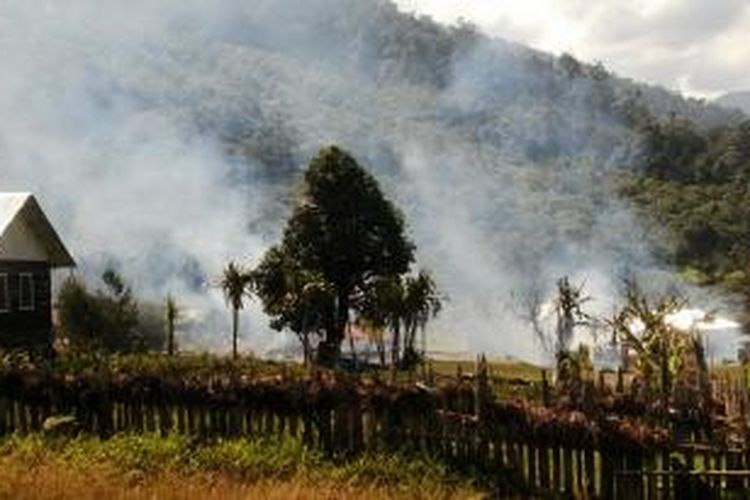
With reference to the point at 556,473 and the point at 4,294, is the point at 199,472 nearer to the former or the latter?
the point at 556,473

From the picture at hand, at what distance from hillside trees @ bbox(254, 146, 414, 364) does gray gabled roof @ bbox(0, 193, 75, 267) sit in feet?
47.5

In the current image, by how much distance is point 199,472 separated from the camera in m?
18.1

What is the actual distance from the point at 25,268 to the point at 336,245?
59.2 ft

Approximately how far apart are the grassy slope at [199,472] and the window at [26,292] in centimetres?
2261

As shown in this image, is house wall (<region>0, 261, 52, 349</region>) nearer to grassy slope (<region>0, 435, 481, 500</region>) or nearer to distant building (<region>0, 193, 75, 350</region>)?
distant building (<region>0, 193, 75, 350</region>)

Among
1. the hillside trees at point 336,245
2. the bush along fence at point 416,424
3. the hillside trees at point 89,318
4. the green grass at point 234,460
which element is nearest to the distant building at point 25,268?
the hillside trees at point 89,318

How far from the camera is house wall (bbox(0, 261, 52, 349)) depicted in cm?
4216

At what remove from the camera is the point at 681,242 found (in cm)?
12619

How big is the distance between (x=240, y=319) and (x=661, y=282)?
125 feet

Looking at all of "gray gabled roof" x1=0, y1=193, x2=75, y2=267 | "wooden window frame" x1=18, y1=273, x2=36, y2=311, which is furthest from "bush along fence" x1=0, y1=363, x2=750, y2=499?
"wooden window frame" x1=18, y1=273, x2=36, y2=311

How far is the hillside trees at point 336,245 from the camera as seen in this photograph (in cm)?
5841

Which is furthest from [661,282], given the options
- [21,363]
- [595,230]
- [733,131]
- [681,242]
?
[21,363]

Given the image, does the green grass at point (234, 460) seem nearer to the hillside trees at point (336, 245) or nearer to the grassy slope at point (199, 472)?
the grassy slope at point (199, 472)

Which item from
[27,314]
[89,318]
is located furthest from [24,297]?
[89,318]
